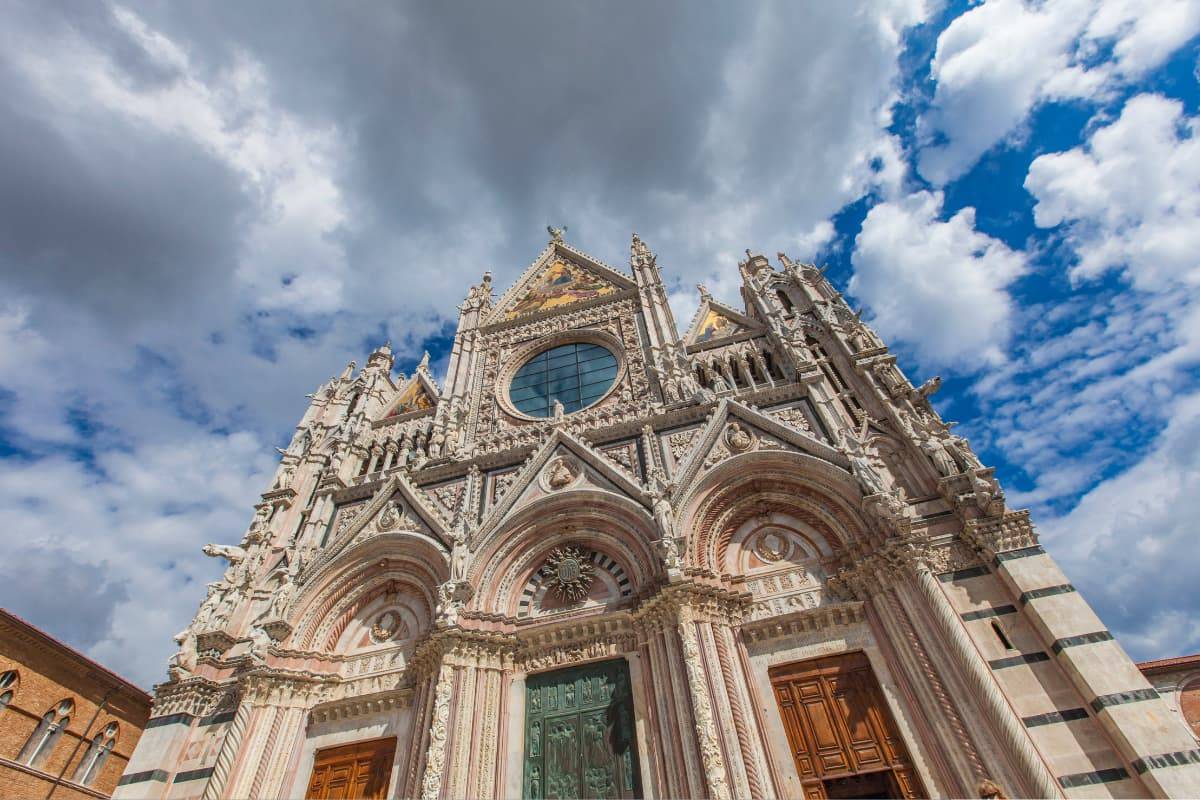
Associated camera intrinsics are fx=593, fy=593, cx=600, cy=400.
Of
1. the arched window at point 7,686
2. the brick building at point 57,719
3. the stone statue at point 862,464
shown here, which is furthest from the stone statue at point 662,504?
the arched window at point 7,686

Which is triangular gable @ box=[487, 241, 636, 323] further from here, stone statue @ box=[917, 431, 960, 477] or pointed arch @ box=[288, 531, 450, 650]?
stone statue @ box=[917, 431, 960, 477]

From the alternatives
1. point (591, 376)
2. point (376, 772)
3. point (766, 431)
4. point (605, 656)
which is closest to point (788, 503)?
point (766, 431)

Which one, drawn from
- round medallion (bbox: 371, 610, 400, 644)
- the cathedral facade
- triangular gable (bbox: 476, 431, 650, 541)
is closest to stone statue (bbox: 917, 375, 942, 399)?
the cathedral facade

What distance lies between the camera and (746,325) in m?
15.6

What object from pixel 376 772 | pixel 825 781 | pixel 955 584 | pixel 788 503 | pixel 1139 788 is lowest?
pixel 1139 788

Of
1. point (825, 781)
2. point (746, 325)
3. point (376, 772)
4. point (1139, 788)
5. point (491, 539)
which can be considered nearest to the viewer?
point (1139, 788)

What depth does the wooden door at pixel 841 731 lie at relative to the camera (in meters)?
7.79

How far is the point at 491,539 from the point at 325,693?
3.94 m

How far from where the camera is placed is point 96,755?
13.7 meters

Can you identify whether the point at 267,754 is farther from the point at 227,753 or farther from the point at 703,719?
the point at 703,719

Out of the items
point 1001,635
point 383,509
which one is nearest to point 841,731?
point 1001,635

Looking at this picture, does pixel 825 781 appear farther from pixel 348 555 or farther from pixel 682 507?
pixel 348 555

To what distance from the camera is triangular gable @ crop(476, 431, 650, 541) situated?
11.6 meters

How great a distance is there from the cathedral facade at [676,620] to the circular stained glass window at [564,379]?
0.96 m
